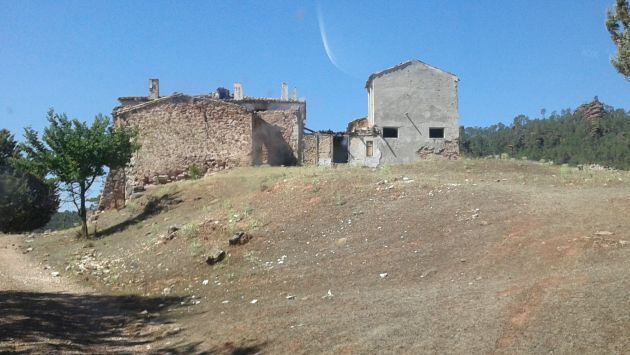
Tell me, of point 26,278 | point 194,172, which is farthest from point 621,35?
point 194,172

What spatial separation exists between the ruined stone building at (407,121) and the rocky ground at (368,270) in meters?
15.8

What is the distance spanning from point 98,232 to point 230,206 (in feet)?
29.3

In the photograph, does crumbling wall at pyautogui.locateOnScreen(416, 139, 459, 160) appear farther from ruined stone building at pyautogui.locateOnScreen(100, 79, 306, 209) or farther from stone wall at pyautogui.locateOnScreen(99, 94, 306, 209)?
stone wall at pyautogui.locateOnScreen(99, 94, 306, 209)

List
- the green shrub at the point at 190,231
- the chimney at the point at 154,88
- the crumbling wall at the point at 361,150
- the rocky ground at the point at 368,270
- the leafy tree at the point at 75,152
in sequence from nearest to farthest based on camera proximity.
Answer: the rocky ground at the point at 368,270, the green shrub at the point at 190,231, the leafy tree at the point at 75,152, the chimney at the point at 154,88, the crumbling wall at the point at 361,150

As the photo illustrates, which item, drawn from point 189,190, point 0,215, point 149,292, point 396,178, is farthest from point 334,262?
point 0,215

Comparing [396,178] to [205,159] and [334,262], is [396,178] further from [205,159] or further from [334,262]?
[205,159]

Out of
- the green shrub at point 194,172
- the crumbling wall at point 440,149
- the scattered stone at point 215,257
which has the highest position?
the crumbling wall at point 440,149

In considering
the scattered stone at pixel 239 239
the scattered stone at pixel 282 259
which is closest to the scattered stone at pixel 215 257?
the scattered stone at pixel 239 239

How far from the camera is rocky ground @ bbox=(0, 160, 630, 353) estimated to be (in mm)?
8148

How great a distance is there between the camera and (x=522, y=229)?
42.5 ft

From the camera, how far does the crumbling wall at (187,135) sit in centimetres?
3284

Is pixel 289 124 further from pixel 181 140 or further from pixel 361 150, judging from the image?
pixel 181 140

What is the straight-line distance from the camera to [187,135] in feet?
→ 109

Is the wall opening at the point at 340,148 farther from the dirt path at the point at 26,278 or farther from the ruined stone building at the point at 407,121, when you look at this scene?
the dirt path at the point at 26,278
